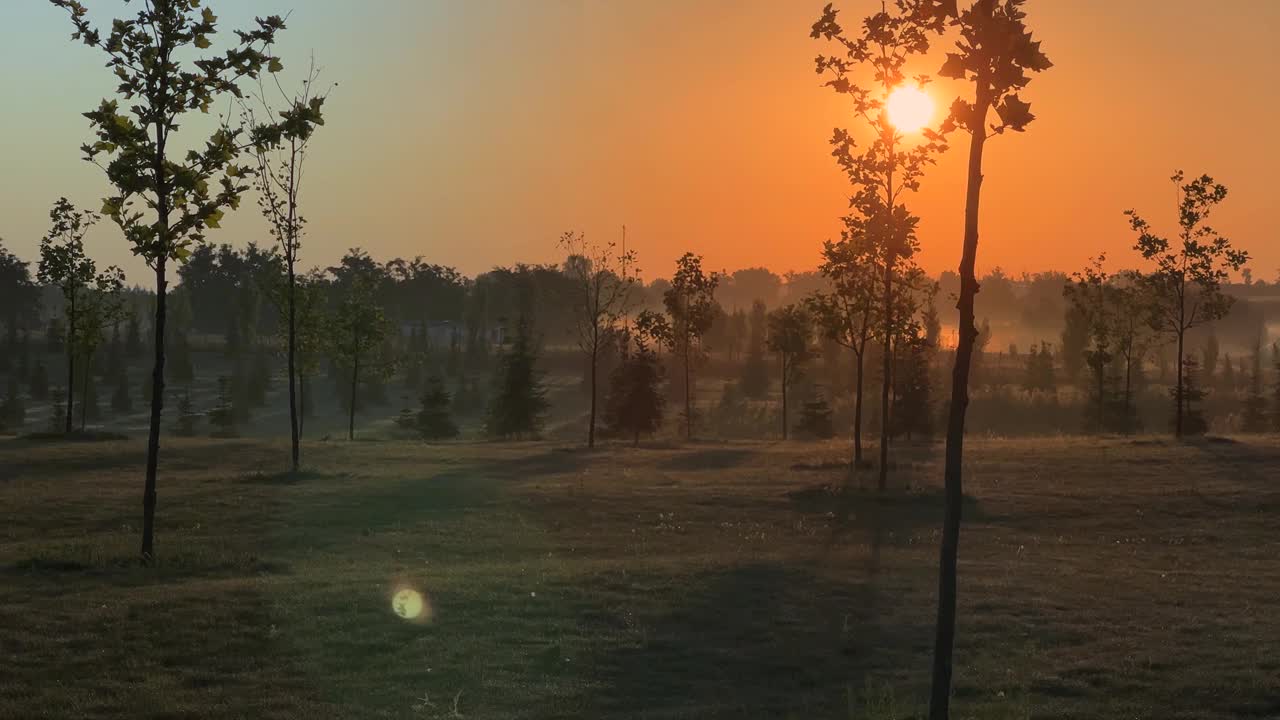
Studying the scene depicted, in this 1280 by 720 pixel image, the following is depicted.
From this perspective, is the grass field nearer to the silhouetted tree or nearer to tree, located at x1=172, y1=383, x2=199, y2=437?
tree, located at x1=172, y1=383, x2=199, y2=437

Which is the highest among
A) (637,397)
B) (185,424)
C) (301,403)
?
(637,397)

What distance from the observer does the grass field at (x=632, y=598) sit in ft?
50.3

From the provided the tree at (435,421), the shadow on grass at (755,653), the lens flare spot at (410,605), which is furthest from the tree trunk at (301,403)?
the shadow on grass at (755,653)

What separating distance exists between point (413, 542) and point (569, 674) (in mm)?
14277

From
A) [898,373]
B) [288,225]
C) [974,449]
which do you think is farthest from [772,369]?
[288,225]

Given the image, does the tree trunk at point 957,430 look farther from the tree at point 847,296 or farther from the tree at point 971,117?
the tree at point 847,296

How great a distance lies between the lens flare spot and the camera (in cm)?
1936

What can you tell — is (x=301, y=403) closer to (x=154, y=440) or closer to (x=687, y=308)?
(x=687, y=308)

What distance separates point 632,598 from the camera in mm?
21375

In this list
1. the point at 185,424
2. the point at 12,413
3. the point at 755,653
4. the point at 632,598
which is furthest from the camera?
the point at 185,424

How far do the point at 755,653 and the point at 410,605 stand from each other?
6412 mm

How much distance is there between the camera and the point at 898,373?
8500 centimetres

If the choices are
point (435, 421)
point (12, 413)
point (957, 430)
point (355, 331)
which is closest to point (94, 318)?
point (355, 331)

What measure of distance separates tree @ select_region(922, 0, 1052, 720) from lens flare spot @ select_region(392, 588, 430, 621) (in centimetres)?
976
